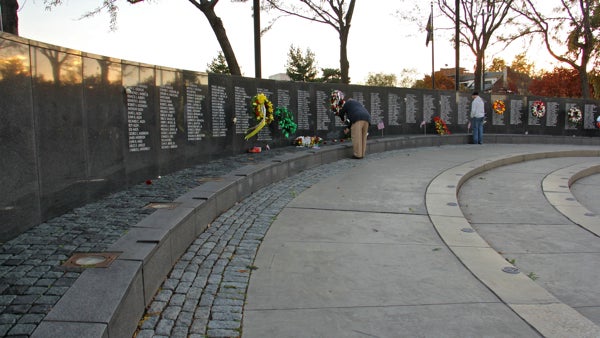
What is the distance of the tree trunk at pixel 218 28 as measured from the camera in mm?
17500

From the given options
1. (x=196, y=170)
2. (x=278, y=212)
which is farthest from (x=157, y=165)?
(x=278, y=212)

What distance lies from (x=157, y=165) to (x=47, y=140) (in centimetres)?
260

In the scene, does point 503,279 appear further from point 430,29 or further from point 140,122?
point 430,29

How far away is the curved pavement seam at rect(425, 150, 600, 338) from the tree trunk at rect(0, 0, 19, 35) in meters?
9.18

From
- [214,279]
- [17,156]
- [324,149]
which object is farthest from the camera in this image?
[324,149]

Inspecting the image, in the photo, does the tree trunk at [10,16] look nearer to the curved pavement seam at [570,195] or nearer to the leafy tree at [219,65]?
the curved pavement seam at [570,195]

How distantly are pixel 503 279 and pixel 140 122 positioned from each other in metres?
5.13

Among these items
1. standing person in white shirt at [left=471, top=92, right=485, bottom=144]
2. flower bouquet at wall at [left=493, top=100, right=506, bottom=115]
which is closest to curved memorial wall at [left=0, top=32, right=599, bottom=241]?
standing person in white shirt at [left=471, top=92, right=485, bottom=144]

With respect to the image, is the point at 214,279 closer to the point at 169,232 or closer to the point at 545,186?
the point at 169,232

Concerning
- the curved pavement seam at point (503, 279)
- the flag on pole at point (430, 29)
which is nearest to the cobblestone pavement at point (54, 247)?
the curved pavement seam at point (503, 279)

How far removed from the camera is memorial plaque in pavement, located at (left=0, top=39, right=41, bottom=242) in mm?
3992

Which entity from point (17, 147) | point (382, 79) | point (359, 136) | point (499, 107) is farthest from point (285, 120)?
point (382, 79)

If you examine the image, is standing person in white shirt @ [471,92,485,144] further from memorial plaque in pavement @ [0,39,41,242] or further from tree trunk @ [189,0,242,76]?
memorial plaque in pavement @ [0,39,41,242]

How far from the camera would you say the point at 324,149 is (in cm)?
1145
